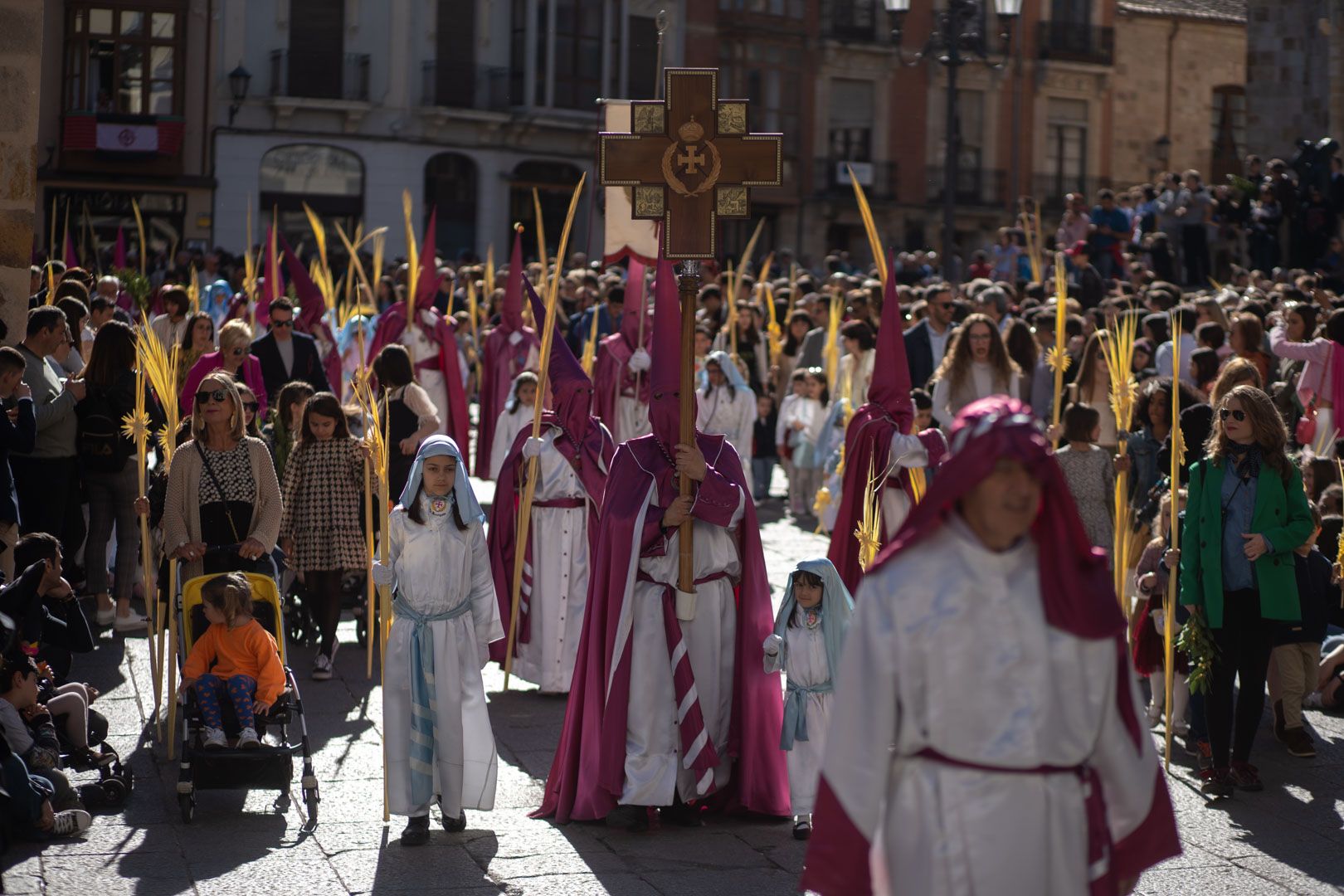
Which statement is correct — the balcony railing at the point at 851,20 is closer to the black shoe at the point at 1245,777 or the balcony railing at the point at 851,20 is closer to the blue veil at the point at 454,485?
the black shoe at the point at 1245,777

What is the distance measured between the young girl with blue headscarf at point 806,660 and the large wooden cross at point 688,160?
4.22 ft

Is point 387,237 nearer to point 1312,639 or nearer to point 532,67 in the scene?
point 532,67

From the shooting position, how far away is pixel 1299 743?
789 centimetres

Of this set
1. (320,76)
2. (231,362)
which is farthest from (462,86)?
(231,362)

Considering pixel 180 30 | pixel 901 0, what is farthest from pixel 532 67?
pixel 901 0

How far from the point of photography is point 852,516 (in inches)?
327

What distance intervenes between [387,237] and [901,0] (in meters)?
19.0

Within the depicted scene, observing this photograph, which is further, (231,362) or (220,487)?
(231,362)

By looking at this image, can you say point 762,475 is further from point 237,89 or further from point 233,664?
point 237,89

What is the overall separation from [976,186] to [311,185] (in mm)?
15518

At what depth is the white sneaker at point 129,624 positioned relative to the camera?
9820 mm

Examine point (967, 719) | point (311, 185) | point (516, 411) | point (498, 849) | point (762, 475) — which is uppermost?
point (311, 185)

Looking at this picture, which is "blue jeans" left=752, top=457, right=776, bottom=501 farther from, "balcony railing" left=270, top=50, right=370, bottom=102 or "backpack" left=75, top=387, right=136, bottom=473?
"balcony railing" left=270, top=50, right=370, bottom=102

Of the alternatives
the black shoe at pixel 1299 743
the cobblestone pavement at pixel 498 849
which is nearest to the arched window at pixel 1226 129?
the black shoe at pixel 1299 743
